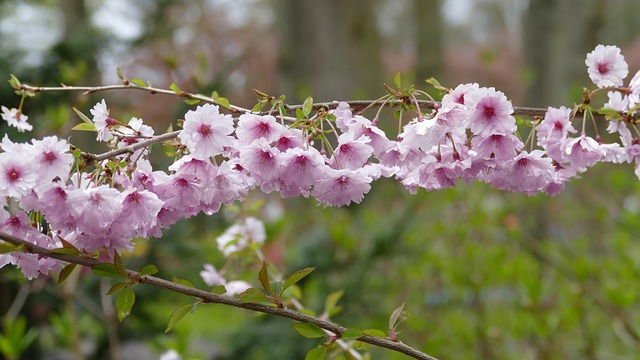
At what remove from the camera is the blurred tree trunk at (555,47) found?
6070 mm

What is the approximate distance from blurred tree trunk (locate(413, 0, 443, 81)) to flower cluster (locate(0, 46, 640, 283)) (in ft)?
30.2

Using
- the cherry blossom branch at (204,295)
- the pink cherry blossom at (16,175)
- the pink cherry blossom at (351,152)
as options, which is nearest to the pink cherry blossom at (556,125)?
the pink cherry blossom at (351,152)

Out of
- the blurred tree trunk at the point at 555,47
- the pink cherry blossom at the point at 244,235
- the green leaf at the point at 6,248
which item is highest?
the green leaf at the point at 6,248

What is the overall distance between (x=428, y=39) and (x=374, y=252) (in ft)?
25.1

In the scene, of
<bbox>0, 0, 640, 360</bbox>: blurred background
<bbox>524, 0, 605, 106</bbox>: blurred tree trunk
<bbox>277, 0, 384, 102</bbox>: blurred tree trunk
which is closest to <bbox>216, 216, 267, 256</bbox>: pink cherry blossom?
<bbox>0, 0, 640, 360</bbox>: blurred background

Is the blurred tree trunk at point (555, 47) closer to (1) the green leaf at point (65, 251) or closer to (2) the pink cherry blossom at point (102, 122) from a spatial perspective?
(2) the pink cherry blossom at point (102, 122)

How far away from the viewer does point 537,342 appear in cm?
328

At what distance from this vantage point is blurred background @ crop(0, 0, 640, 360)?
301cm

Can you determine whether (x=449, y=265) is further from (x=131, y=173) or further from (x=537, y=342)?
(x=131, y=173)

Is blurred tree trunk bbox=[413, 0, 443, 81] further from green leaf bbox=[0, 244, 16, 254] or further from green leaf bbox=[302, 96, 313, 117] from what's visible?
green leaf bbox=[0, 244, 16, 254]

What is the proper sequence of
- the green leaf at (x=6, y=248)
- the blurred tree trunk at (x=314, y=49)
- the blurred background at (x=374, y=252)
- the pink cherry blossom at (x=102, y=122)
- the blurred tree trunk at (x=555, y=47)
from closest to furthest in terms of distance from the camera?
the green leaf at (x=6, y=248) < the pink cherry blossom at (x=102, y=122) < the blurred background at (x=374, y=252) < the blurred tree trunk at (x=555, y=47) < the blurred tree trunk at (x=314, y=49)

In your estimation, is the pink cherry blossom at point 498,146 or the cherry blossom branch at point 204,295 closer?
the cherry blossom branch at point 204,295

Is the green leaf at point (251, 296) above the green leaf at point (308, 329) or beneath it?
above

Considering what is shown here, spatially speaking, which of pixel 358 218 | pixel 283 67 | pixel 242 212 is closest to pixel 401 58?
pixel 283 67
